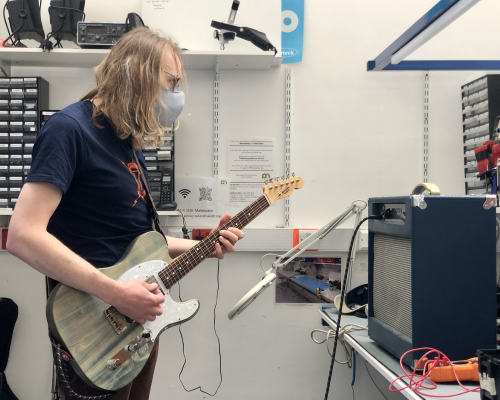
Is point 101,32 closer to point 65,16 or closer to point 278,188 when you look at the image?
point 65,16

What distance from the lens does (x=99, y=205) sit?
111cm

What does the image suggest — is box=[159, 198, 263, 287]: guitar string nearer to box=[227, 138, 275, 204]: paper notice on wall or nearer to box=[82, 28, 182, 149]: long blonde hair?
box=[82, 28, 182, 149]: long blonde hair

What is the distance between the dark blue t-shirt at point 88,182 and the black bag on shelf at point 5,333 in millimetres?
1173

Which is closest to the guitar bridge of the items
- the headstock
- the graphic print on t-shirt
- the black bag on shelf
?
the graphic print on t-shirt

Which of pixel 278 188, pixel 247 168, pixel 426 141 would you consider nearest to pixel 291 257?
pixel 278 188

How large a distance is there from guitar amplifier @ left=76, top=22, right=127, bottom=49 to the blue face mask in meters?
0.71

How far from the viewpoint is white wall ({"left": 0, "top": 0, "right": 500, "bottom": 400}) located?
209cm

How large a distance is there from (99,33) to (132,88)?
826mm

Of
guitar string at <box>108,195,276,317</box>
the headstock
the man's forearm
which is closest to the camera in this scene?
the man's forearm

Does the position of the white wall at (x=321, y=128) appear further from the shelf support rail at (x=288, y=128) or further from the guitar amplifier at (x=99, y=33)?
the guitar amplifier at (x=99, y=33)

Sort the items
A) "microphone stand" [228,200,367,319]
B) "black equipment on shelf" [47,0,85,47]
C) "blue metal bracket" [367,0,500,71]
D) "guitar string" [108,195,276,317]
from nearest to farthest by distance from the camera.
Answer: "guitar string" [108,195,276,317] → "microphone stand" [228,200,367,319] → "blue metal bracket" [367,0,500,71] → "black equipment on shelf" [47,0,85,47]

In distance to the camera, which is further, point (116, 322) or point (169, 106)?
point (169, 106)

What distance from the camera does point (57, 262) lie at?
965 mm

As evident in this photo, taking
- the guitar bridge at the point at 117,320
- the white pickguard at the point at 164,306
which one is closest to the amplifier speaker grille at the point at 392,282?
the white pickguard at the point at 164,306
